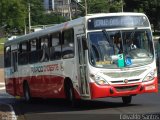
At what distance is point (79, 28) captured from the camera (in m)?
18.8

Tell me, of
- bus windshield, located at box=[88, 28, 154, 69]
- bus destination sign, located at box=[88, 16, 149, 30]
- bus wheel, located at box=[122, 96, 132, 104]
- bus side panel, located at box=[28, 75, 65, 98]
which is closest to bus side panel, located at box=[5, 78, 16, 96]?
bus side panel, located at box=[28, 75, 65, 98]

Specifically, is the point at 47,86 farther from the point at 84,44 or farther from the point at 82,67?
the point at 84,44

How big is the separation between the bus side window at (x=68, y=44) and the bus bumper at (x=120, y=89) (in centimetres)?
197

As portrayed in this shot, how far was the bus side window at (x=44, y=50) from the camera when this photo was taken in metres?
21.8

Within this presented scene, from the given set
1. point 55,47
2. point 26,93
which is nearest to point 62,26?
point 55,47

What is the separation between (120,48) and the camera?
18312 mm

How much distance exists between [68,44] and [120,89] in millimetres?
2633

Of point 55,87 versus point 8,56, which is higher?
point 8,56

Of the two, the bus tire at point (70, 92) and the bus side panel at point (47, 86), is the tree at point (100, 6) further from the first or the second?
the bus tire at point (70, 92)

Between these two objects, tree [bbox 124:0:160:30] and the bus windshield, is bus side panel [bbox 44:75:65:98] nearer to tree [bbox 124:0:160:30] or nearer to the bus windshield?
the bus windshield

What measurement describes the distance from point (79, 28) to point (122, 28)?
137 cm

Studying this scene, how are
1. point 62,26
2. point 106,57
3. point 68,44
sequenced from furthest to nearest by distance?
point 62,26
point 68,44
point 106,57

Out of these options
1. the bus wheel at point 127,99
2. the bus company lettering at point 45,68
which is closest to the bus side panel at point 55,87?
the bus company lettering at point 45,68

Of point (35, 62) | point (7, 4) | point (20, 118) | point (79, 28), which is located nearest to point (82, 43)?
point (79, 28)
